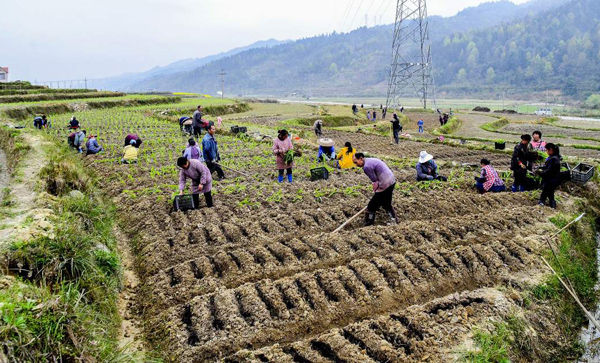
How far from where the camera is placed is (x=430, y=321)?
5195mm

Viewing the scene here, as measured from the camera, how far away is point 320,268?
21.6 feet

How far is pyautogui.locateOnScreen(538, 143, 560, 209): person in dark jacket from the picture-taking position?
9.00 m

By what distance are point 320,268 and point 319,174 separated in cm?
540

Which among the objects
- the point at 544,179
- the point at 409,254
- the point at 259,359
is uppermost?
the point at 544,179

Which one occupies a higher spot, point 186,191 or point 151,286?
point 186,191

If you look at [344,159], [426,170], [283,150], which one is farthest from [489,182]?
[283,150]

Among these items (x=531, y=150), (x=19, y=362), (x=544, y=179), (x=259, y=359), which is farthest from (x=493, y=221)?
(x=19, y=362)

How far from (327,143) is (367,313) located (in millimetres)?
8725

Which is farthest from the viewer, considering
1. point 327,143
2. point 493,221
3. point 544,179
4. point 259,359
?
point 327,143

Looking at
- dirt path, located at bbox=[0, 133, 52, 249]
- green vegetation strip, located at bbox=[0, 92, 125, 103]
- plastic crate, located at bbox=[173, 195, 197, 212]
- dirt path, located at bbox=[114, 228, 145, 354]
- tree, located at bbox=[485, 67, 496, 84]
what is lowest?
dirt path, located at bbox=[114, 228, 145, 354]

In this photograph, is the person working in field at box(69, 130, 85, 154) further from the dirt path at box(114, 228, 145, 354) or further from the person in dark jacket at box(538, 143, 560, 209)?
the person in dark jacket at box(538, 143, 560, 209)

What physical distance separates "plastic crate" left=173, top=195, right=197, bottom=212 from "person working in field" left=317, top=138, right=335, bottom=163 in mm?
5810

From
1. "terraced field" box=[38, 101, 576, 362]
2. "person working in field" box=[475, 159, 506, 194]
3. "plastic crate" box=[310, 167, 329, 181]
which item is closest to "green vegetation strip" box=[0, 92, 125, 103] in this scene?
"terraced field" box=[38, 101, 576, 362]

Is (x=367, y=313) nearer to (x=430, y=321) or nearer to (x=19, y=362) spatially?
(x=430, y=321)
